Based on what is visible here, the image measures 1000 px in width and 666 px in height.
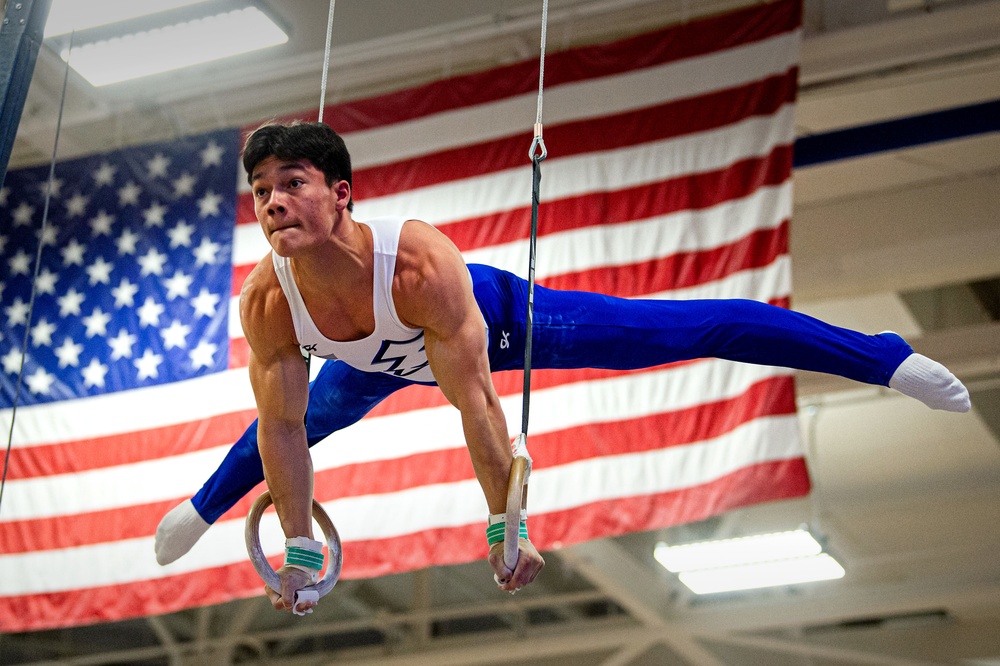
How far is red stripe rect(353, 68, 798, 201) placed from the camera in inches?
208

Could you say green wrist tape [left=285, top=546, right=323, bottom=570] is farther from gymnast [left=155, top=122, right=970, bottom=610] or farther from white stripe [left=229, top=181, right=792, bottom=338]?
white stripe [left=229, top=181, right=792, bottom=338]

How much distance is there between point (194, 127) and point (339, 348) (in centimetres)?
441

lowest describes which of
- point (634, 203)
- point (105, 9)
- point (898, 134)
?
point (634, 203)

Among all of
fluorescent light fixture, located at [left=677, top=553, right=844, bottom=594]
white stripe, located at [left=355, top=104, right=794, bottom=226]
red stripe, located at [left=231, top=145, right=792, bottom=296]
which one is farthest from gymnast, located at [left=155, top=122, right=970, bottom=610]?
fluorescent light fixture, located at [left=677, top=553, right=844, bottom=594]

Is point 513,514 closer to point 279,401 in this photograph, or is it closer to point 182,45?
point 279,401

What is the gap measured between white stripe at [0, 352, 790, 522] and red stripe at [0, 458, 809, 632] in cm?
37

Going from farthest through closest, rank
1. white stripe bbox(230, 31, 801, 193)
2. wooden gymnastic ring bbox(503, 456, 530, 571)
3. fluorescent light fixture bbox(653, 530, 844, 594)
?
fluorescent light fixture bbox(653, 530, 844, 594) < white stripe bbox(230, 31, 801, 193) < wooden gymnastic ring bbox(503, 456, 530, 571)

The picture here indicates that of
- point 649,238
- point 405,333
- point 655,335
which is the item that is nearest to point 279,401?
point 405,333

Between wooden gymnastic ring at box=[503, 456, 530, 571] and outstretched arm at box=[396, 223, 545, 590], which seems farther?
outstretched arm at box=[396, 223, 545, 590]

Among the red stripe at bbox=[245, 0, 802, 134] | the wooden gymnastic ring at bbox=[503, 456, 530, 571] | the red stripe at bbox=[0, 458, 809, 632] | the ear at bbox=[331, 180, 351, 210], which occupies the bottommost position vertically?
the wooden gymnastic ring at bbox=[503, 456, 530, 571]

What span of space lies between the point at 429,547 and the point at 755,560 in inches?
106

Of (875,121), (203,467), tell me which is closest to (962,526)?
(875,121)

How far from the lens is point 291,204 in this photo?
99.5 inches

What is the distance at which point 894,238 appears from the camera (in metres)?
6.38
